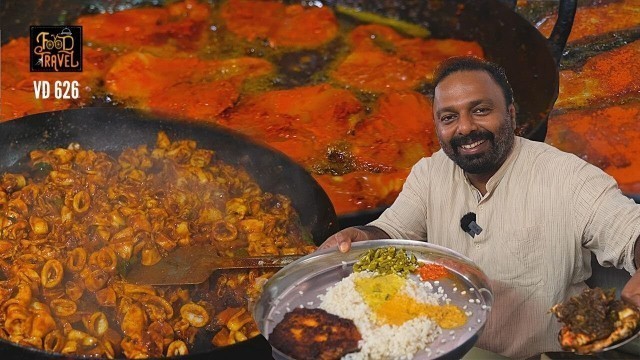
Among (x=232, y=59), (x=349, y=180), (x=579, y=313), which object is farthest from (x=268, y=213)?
(x=579, y=313)

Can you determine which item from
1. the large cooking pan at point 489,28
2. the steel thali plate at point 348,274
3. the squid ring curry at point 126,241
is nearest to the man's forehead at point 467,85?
the large cooking pan at point 489,28

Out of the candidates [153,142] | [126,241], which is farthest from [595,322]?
[153,142]

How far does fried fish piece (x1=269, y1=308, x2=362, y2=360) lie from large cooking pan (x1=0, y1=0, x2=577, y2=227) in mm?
843

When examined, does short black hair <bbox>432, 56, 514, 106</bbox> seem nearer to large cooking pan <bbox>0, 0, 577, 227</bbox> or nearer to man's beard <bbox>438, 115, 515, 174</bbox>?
man's beard <bbox>438, 115, 515, 174</bbox>

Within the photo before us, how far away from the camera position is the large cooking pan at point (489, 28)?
3439 millimetres

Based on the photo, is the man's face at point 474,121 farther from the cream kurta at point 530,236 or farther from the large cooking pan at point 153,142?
the large cooking pan at point 153,142

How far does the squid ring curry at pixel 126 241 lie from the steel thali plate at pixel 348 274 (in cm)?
18

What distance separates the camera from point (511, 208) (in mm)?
3010

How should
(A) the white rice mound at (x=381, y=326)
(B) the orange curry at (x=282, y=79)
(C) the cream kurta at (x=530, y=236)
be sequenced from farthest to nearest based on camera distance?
(B) the orange curry at (x=282, y=79) → (C) the cream kurta at (x=530, y=236) → (A) the white rice mound at (x=381, y=326)

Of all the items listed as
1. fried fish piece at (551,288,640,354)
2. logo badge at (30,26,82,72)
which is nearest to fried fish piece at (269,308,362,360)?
fried fish piece at (551,288,640,354)

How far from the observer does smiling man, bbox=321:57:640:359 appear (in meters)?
2.90

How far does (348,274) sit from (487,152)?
0.64m

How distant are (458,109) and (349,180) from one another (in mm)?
785

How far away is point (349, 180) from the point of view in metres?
3.57
